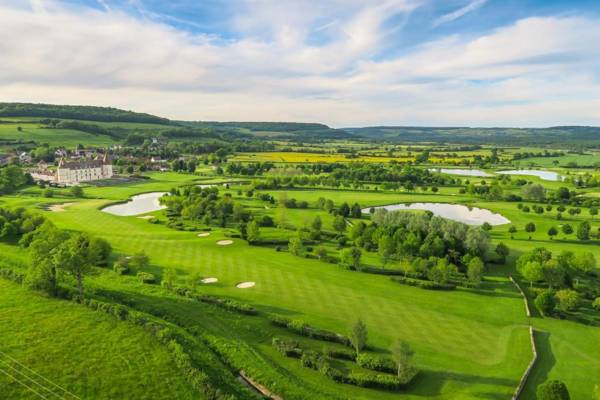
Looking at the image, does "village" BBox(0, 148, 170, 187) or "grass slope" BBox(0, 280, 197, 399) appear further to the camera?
"village" BBox(0, 148, 170, 187)

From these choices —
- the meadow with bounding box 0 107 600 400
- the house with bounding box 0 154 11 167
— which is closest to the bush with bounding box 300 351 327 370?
the meadow with bounding box 0 107 600 400

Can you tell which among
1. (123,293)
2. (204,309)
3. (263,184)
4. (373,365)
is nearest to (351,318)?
(373,365)

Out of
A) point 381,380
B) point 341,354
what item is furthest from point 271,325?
point 381,380

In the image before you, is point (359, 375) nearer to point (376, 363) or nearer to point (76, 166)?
point (376, 363)

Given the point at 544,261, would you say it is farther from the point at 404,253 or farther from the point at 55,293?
the point at 55,293

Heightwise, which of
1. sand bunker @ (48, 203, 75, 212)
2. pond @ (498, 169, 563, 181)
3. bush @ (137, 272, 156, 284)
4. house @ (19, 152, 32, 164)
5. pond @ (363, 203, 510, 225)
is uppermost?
house @ (19, 152, 32, 164)

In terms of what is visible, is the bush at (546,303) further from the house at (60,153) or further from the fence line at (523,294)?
the house at (60,153)

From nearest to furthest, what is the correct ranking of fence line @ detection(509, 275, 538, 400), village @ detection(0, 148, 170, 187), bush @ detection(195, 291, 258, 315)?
1. fence line @ detection(509, 275, 538, 400)
2. bush @ detection(195, 291, 258, 315)
3. village @ detection(0, 148, 170, 187)

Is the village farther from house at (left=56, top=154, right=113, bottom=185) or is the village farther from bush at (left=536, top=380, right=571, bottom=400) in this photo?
bush at (left=536, top=380, right=571, bottom=400)
